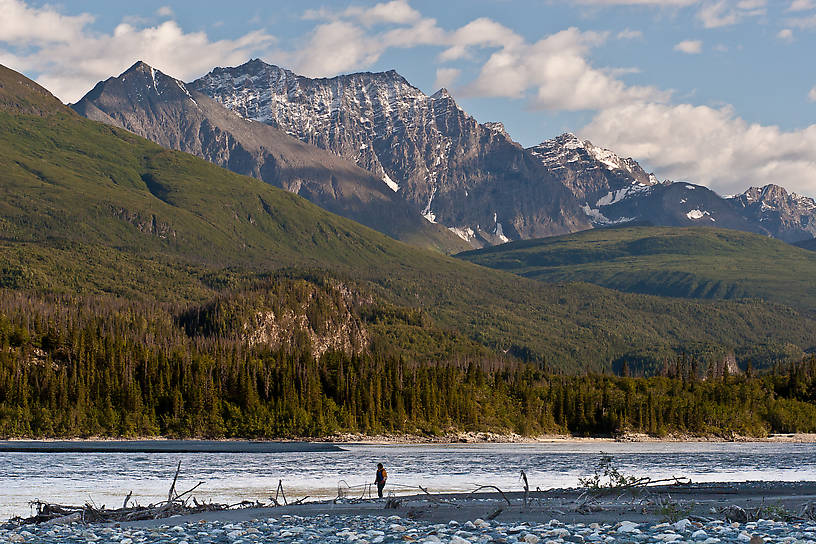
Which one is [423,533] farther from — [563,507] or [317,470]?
[317,470]

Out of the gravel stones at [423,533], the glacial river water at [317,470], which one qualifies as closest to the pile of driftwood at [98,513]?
the gravel stones at [423,533]

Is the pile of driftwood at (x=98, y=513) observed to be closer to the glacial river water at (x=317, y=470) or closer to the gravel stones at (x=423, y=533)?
the gravel stones at (x=423, y=533)

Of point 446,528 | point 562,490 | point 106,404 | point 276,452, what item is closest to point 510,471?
point 562,490

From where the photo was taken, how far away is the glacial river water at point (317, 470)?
83.6 m

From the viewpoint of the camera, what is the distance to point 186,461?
5059 inches

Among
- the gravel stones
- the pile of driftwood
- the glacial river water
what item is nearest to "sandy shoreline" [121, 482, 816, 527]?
the pile of driftwood

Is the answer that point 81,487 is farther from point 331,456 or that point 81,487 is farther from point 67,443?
point 67,443

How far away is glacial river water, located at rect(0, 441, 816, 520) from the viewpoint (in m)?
83.6

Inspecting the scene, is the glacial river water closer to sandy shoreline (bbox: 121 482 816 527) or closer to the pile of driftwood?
the pile of driftwood

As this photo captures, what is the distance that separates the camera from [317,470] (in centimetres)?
11431

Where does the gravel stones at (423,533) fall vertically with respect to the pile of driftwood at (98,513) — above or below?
below

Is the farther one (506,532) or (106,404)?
(106,404)

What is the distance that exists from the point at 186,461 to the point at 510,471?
40903 mm

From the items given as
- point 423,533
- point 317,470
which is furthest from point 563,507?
point 317,470
